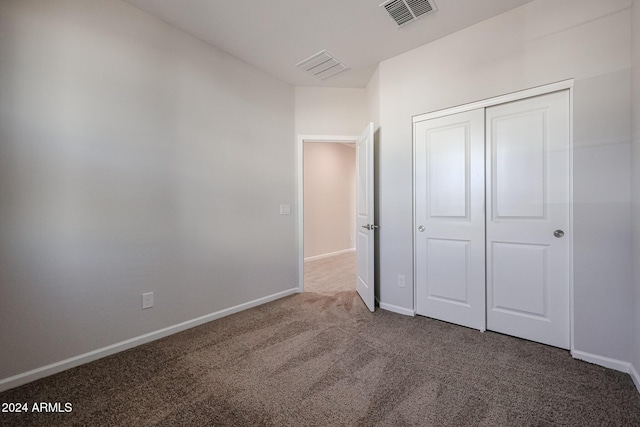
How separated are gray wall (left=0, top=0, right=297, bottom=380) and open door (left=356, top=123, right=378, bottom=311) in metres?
1.26

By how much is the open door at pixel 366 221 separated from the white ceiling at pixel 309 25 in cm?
80

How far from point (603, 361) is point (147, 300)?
3395 millimetres

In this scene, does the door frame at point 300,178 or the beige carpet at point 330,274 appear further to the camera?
the beige carpet at point 330,274

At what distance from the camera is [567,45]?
1.99 m

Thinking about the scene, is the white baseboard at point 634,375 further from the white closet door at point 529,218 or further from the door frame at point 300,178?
the door frame at point 300,178

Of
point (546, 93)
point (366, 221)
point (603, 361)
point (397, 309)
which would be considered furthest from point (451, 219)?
point (603, 361)

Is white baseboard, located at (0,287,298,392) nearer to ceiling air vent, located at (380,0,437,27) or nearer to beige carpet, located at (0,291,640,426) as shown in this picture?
beige carpet, located at (0,291,640,426)

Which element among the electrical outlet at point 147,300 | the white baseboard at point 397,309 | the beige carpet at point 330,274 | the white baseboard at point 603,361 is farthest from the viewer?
the beige carpet at point 330,274

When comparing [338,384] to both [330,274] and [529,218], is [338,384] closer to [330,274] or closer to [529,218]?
[529,218]

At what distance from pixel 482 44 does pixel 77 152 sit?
3.29 m

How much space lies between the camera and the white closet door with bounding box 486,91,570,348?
81.4 inches

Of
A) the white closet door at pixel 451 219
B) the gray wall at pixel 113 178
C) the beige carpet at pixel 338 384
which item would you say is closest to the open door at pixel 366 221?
the white closet door at pixel 451 219

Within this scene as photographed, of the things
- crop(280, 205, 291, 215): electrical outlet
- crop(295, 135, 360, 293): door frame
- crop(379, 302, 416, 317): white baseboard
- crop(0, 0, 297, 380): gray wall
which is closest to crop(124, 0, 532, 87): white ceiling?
crop(0, 0, 297, 380): gray wall

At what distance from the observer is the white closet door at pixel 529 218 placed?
6.79ft
